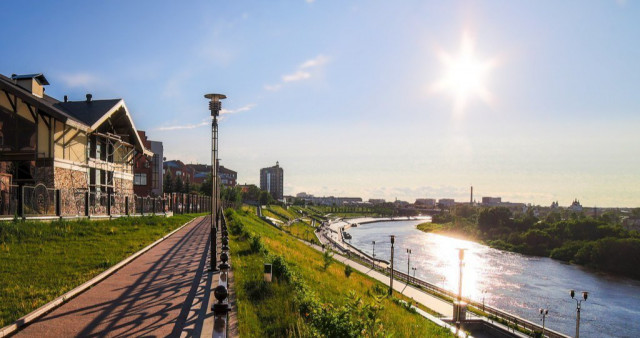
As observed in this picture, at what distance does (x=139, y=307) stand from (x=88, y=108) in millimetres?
24971

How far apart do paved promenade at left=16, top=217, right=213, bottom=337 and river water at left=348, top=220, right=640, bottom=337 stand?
117 ft

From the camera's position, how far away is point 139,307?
8.59 m

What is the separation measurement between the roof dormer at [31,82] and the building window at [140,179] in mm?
26312

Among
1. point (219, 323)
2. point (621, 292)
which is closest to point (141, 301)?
point (219, 323)

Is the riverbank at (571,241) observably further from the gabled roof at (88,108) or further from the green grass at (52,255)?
the gabled roof at (88,108)

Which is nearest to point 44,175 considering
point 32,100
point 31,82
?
point 32,100

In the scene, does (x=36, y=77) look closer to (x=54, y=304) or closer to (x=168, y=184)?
(x=54, y=304)

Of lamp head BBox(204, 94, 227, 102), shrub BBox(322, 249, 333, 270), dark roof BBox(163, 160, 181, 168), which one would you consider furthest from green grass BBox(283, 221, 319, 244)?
lamp head BBox(204, 94, 227, 102)

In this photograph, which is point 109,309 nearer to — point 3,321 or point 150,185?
point 3,321

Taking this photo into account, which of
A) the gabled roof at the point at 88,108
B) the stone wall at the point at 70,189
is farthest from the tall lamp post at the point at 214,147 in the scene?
the gabled roof at the point at 88,108

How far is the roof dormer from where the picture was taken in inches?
971

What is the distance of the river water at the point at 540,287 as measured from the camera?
A: 123 feet

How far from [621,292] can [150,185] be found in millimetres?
62057

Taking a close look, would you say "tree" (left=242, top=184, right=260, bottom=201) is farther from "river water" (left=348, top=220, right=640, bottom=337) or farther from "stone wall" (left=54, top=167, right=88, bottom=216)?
"stone wall" (left=54, top=167, right=88, bottom=216)
